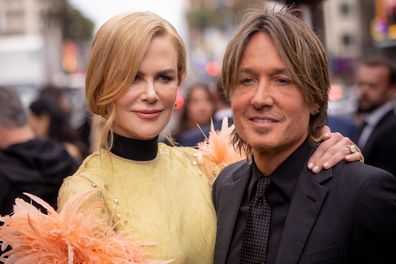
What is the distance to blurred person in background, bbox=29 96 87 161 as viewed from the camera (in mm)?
7637

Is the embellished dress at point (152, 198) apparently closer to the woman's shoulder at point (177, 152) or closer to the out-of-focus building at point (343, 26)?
the woman's shoulder at point (177, 152)

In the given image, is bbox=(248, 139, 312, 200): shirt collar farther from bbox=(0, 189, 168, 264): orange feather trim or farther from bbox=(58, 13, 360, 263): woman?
bbox=(0, 189, 168, 264): orange feather trim

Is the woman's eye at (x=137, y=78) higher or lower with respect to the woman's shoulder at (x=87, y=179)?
higher

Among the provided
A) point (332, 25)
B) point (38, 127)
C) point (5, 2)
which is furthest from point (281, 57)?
point (5, 2)

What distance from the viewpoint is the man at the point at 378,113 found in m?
6.68

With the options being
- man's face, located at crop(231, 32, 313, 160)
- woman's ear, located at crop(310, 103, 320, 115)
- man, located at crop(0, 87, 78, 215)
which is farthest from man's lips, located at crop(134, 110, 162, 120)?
man, located at crop(0, 87, 78, 215)

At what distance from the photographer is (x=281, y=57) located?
2.94m

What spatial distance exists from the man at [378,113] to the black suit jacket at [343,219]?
3.83 metres

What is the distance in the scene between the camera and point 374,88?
8.12m

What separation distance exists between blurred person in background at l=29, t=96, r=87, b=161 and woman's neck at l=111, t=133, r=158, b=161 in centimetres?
421

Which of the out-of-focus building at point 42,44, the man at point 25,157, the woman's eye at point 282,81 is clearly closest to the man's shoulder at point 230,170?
the woman's eye at point 282,81

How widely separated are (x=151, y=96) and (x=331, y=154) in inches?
32.3

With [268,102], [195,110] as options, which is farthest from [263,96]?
[195,110]

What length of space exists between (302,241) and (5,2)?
355ft
